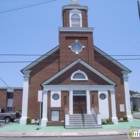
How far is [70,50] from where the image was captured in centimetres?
2616

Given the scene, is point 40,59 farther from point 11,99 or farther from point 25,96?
point 11,99

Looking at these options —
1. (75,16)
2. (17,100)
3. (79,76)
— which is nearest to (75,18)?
(75,16)

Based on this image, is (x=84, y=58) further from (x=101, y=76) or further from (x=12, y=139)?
(x=12, y=139)

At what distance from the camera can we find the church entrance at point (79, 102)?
22.3 m

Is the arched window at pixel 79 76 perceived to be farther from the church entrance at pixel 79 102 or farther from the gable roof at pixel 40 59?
the gable roof at pixel 40 59

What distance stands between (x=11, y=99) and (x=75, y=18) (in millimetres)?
30023

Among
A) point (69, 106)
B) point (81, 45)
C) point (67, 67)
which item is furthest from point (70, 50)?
point (69, 106)

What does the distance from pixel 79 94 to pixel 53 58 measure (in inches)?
264

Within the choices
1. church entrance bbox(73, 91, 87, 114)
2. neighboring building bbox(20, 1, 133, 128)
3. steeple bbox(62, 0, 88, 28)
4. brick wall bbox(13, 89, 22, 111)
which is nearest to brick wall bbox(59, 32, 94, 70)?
neighboring building bbox(20, 1, 133, 128)

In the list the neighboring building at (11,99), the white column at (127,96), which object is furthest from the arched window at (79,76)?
the neighboring building at (11,99)

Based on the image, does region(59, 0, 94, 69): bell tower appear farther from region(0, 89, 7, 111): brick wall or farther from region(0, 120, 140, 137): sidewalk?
region(0, 89, 7, 111): brick wall

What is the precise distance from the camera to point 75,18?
28391 mm

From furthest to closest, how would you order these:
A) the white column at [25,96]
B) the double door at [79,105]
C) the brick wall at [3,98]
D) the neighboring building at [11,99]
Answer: the neighboring building at [11,99]
the brick wall at [3,98]
the white column at [25,96]
the double door at [79,105]

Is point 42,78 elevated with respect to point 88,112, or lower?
elevated
